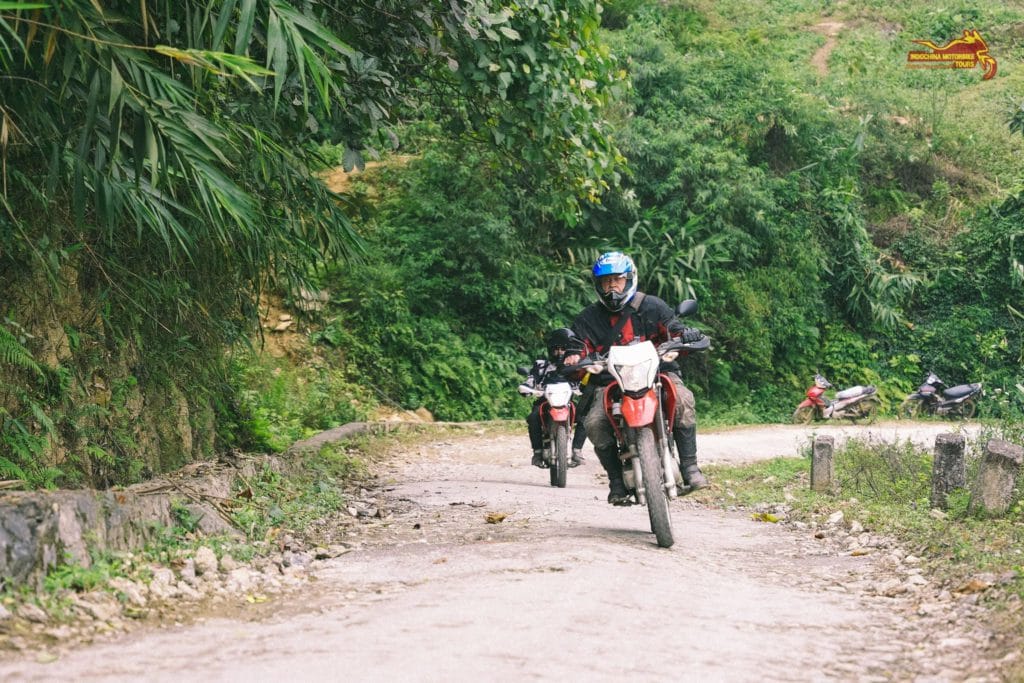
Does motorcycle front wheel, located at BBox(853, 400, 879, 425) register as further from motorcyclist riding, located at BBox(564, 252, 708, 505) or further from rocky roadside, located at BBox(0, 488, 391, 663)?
rocky roadside, located at BBox(0, 488, 391, 663)

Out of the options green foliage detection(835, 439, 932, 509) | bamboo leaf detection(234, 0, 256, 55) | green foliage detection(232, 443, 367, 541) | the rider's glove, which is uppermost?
bamboo leaf detection(234, 0, 256, 55)

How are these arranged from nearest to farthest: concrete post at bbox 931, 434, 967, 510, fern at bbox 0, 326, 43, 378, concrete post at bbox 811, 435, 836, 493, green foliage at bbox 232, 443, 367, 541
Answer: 1. fern at bbox 0, 326, 43, 378
2. green foliage at bbox 232, 443, 367, 541
3. concrete post at bbox 931, 434, 967, 510
4. concrete post at bbox 811, 435, 836, 493

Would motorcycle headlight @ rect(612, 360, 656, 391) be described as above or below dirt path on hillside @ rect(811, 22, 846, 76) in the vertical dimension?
below

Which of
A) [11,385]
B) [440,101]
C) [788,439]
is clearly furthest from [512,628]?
[788,439]

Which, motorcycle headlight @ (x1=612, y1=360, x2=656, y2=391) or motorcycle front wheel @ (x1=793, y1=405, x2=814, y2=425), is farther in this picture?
motorcycle front wheel @ (x1=793, y1=405, x2=814, y2=425)

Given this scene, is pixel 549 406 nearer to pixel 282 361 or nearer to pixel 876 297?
pixel 282 361

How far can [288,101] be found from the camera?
7602mm

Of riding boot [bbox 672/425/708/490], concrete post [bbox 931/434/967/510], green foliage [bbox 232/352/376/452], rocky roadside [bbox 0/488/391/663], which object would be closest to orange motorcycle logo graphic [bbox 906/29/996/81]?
green foliage [bbox 232/352/376/452]

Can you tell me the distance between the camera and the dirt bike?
34.1ft

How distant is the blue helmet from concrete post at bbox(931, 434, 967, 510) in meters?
2.73

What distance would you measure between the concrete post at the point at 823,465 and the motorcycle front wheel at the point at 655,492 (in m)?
3.52

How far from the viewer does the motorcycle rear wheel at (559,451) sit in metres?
10.4

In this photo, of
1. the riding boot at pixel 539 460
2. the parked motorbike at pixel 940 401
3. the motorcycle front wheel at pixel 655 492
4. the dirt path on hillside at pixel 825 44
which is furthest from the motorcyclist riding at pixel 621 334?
the dirt path on hillside at pixel 825 44

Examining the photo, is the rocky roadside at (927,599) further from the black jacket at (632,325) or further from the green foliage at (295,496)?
the green foliage at (295,496)
